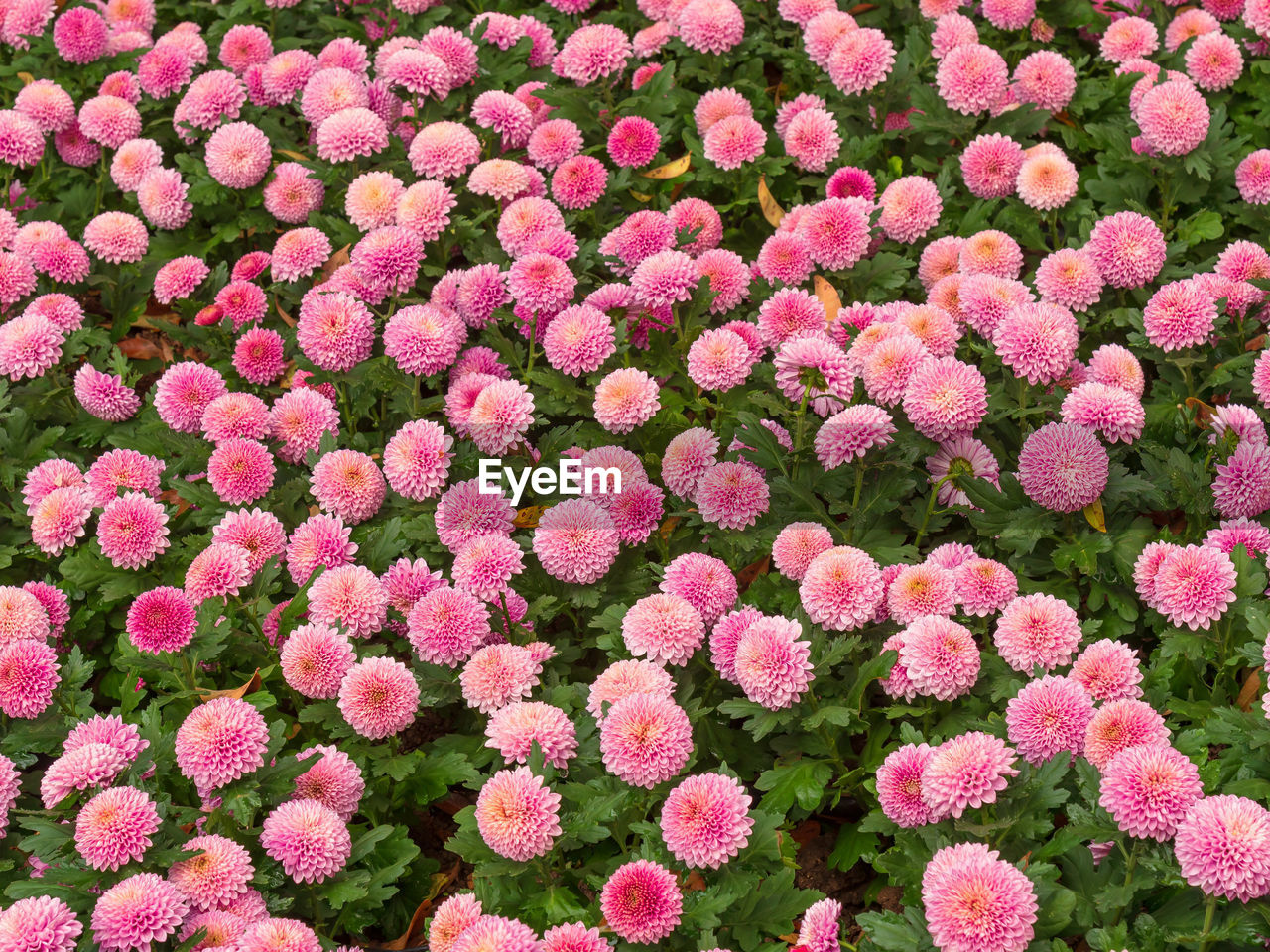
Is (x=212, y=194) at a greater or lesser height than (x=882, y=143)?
lesser

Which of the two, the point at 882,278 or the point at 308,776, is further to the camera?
the point at 882,278

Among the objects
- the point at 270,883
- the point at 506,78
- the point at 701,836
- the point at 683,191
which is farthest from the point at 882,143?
the point at 270,883

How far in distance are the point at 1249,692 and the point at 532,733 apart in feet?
5.11

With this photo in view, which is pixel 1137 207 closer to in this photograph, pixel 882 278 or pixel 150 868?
pixel 882 278

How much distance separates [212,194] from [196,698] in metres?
1.92

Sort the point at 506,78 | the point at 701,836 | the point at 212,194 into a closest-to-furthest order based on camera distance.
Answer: the point at 701,836 → the point at 212,194 → the point at 506,78

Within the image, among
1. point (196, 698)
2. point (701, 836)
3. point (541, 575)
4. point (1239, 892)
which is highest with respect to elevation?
point (1239, 892)

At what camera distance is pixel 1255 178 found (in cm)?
395

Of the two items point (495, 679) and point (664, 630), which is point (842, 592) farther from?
point (495, 679)

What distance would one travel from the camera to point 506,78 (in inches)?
184

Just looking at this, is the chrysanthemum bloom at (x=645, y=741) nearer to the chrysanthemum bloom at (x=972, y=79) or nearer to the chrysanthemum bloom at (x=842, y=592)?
the chrysanthemum bloom at (x=842, y=592)

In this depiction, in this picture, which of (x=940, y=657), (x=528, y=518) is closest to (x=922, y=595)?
(x=940, y=657)

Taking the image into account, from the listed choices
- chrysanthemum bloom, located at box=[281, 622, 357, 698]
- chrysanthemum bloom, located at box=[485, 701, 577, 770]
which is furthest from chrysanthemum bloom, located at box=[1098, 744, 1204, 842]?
chrysanthemum bloom, located at box=[281, 622, 357, 698]

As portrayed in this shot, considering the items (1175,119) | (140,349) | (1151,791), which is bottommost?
(140,349)
